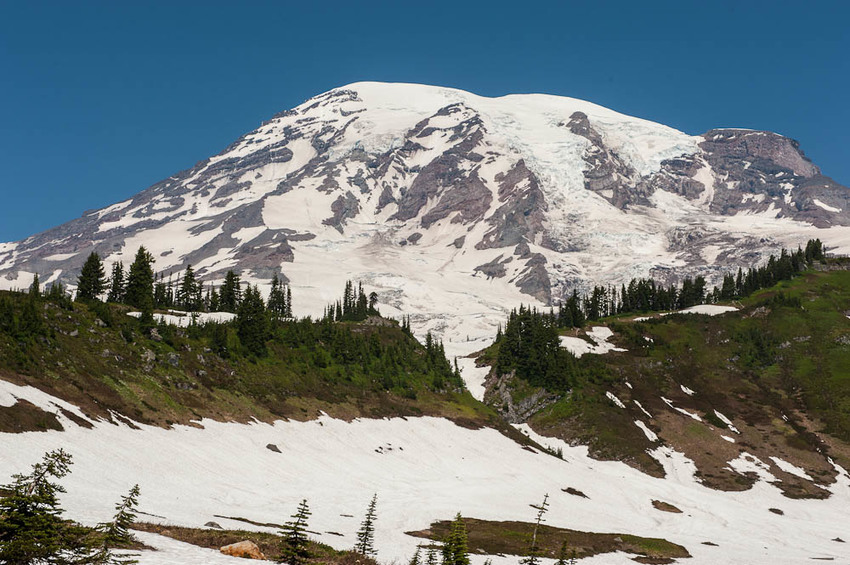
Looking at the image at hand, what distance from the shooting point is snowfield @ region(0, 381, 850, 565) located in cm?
4991

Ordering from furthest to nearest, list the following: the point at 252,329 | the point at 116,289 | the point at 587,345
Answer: the point at 587,345
the point at 116,289
the point at 252,329

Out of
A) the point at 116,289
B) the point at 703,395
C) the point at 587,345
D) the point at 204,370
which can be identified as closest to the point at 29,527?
the point at 204,370

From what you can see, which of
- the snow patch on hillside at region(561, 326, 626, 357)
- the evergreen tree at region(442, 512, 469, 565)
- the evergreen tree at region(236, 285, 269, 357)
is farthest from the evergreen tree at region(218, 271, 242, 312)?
the evergreen tree at region(442, 512, 469, 565)

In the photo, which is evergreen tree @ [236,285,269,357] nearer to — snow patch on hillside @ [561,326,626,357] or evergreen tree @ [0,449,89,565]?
snow patch on hillside @ [561,326,626,357]

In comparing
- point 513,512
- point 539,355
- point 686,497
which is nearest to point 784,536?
point 686,497

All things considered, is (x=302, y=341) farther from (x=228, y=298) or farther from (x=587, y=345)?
(x=587, y=345)

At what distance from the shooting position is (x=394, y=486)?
86.1 metres

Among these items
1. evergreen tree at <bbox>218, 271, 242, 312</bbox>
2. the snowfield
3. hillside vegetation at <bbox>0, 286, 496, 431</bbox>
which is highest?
evergreen tree at <bbox>218, 271, 242, 312</bbox>

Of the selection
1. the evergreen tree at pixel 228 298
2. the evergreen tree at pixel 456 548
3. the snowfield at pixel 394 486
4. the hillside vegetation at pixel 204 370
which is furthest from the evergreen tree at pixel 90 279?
the evergreen tree at pixel 456 548

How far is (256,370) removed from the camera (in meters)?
110

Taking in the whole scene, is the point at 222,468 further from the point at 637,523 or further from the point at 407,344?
the point at 407,344

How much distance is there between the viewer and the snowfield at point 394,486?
49.9 metres

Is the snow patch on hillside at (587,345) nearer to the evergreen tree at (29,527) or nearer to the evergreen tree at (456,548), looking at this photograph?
the evergreen tree at (456,548)

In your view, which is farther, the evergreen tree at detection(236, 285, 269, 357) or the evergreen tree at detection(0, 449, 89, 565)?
the evergreen tree at detection(236, 285, 269, 357)
